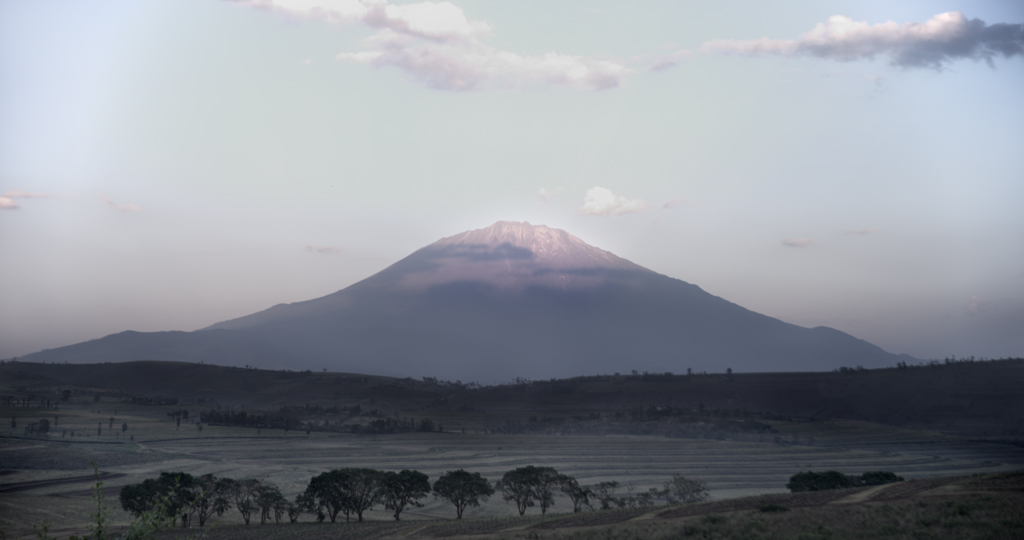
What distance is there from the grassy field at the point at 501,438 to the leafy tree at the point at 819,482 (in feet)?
37.6

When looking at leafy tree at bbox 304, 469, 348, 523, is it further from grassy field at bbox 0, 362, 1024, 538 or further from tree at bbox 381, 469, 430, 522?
tree at bbox 381, 469, 430, 522

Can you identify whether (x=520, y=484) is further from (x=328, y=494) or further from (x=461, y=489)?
(x=328, y=494)

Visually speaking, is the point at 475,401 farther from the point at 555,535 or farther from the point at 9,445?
the point at 555,535

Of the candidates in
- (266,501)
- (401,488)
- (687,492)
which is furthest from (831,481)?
(266,501)

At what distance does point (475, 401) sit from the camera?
159 m

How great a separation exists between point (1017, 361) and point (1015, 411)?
3396 centimetres

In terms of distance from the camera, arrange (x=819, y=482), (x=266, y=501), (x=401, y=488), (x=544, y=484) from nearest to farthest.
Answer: (x=819, y=482) < (x=266, y=501) < (x=401, y=488) < (x=544, y=484)

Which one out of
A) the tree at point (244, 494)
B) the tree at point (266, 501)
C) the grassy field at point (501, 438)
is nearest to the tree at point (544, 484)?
the grassy field at point (501, 438)

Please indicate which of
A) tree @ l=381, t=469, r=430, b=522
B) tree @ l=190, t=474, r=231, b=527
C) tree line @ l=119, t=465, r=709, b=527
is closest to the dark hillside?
tree line @ l=119, t=465, r=709, b=527

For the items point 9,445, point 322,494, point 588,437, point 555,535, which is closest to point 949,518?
point 555,535

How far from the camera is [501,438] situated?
112 m

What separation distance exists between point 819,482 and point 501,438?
225 feet

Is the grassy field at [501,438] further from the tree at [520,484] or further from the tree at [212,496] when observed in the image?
the tree at [520,484]

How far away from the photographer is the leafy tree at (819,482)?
48.6 meters
